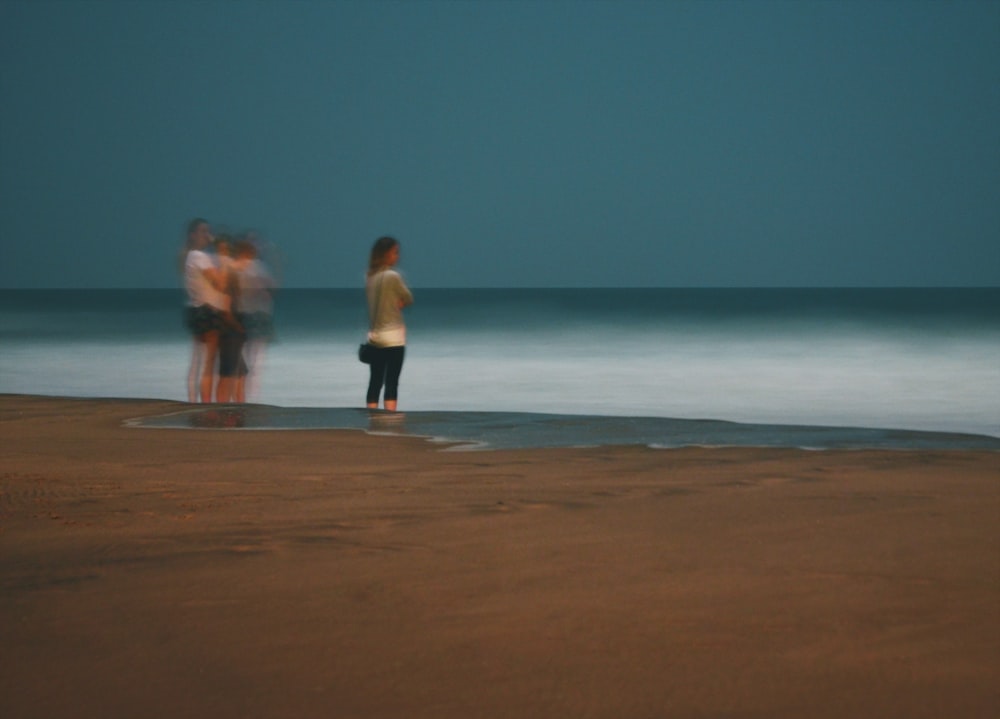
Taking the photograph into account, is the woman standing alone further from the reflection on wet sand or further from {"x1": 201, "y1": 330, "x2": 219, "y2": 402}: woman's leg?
{"x1": 201, "y1": 330, "x2": 219, "y2": 402}: woman's leg

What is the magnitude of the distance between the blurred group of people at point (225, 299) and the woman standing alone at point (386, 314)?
2.84ft

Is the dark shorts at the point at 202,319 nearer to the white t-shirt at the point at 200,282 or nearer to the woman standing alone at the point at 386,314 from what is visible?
the white t-shirt at the point at 200,282

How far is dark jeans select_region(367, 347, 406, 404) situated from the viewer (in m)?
9.08

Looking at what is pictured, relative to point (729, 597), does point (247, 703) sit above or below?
below

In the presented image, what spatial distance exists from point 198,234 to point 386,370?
5.41ft

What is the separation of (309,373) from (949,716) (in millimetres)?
16148

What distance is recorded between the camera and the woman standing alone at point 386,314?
8.89m

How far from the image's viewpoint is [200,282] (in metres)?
9.33

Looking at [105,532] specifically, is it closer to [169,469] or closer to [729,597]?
[169,469]

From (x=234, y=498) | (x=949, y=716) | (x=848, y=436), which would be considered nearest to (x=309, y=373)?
(x=848, y=436)

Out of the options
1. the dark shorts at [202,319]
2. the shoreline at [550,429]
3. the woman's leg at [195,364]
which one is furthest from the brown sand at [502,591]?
the woman's leg at [195,364]

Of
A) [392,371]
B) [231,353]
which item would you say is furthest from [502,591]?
[231,353]

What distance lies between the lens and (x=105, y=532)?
178 inches

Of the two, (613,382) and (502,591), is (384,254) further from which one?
(613,382)
